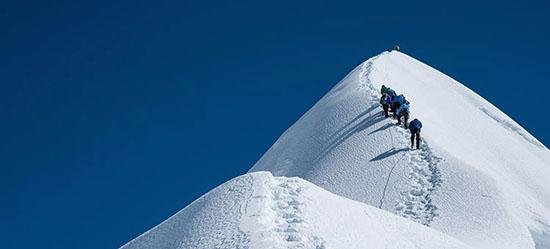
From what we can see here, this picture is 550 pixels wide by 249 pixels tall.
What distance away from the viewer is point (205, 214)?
48.2 ft

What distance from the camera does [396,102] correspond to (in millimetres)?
30562

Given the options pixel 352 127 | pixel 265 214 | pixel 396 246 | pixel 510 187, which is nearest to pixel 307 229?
pixel 265 214

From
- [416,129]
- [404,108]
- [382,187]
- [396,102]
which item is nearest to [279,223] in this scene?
[382,187]

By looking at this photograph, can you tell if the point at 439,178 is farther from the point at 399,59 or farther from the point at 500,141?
the point at 399,59

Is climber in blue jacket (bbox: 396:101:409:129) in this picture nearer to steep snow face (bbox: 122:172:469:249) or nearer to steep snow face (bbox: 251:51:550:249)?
steep snow face (bbox: 251:51:550:249)

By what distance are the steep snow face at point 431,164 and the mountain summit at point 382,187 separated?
7cm

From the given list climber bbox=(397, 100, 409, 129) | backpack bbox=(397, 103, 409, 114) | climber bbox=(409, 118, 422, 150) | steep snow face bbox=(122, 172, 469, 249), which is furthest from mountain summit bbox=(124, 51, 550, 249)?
backpack bbox=(397, 103, 409, 114)

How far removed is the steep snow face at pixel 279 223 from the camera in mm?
13195

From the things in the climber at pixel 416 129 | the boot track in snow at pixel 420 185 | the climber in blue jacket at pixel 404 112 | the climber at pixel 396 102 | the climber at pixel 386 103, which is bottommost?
the boot track in snow at pixel 420 185

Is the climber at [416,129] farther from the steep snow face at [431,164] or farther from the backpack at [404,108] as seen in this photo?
the backpack at [404,108]

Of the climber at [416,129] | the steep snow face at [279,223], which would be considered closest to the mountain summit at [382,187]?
the steep snow face at [279,223]

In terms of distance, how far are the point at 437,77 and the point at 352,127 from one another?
29.1m

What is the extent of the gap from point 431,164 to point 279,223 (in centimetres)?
1354

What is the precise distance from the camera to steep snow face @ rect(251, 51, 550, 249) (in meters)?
22.1
